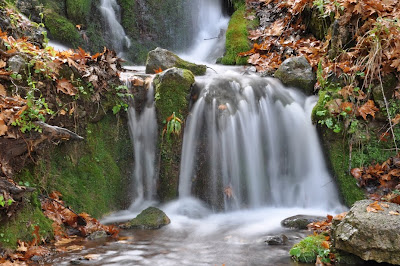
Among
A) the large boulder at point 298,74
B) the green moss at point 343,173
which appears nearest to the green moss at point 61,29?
the large boulder at point 298,74

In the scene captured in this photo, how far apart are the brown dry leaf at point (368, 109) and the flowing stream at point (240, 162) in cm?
84

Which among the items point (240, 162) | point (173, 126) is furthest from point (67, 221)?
point (240, 162)

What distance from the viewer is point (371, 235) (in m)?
3.09

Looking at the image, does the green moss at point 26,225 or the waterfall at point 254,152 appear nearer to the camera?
the green moss at point 26,225

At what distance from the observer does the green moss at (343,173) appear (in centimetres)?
542

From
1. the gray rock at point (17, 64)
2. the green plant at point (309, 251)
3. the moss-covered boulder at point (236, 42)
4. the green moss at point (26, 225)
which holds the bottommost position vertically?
the green plant at point (309, 251)

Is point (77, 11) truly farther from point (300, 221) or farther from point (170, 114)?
point (300, 221)

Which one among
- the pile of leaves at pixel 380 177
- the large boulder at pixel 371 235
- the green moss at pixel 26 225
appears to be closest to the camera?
the large boulder at pixel 371 235

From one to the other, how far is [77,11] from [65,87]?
5851mm

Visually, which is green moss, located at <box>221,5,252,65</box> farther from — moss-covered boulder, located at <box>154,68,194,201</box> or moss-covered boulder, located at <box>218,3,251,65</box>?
moss-covered boulder, located at <box>154,68,194,201</box>

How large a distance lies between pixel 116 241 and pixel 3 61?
101 inches

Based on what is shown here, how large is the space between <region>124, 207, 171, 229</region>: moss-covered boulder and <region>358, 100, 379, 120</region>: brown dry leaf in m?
3.48

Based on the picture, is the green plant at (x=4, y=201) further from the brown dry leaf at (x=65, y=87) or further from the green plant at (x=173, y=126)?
the green plant at (x=173, y=126)

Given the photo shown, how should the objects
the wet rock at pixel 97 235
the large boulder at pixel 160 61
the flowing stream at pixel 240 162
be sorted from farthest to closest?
the large boulder at pixel 160 61 < the flowing stream at pixel 240 162 < the wet rock at pixel 97 235
